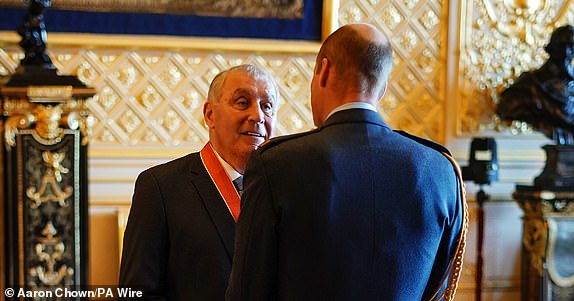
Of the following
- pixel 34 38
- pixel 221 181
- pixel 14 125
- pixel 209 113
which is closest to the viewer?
pixel 221 181

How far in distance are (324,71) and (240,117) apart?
0.64 metres

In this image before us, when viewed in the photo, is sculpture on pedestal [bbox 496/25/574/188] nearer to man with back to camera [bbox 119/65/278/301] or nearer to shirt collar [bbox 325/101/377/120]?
man with back to camera [bbox 119/65/278/301]

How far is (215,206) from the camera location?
6.79 ft

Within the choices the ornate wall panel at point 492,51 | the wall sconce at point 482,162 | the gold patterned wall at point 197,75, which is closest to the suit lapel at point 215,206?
the gold patterned wall at point 197,75

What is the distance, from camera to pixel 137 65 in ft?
13.9

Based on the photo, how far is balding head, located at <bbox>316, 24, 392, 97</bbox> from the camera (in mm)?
1568

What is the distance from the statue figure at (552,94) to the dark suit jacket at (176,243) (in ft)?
9.11

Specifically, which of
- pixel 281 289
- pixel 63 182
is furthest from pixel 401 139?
pixel 63 182

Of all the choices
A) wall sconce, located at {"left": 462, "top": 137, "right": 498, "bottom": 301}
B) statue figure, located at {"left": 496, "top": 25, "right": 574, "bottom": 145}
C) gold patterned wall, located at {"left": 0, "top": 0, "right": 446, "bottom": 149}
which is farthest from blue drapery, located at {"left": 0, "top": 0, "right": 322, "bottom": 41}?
statue figure, located at {"left": 496, "top": 25, "right": 574, "bottom": 145}

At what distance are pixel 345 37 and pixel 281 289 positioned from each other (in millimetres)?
515

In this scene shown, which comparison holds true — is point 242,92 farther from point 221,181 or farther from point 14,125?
point 14,125

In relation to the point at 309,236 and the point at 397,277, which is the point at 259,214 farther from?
the point at 397,277

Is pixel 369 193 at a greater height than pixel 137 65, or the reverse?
pixel 137 65

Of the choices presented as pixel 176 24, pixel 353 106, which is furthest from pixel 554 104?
pixel 353 106
